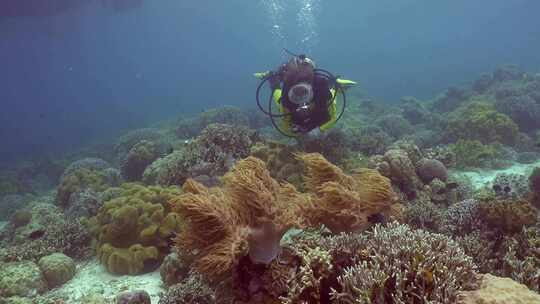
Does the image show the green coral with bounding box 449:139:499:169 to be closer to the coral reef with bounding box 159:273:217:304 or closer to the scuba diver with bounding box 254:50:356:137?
the scuba diver with bounding box 254:50:356:137

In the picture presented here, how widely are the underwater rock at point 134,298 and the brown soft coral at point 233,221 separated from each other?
1.71 meters

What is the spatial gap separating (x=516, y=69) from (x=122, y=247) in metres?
29.7

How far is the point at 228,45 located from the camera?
7702 inches

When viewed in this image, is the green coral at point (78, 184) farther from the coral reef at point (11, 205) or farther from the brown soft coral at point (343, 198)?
the brown soft coral at point (343, 198)

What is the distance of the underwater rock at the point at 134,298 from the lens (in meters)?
5.25

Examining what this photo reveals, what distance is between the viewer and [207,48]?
195625 millimetres

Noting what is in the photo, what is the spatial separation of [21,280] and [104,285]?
154cm

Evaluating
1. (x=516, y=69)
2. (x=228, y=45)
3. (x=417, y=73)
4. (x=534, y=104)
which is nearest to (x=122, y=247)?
(x=534, y=104)

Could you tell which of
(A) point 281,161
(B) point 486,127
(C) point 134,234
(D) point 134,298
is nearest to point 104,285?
(C) point 134,234

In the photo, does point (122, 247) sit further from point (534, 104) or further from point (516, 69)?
point (516, 69)

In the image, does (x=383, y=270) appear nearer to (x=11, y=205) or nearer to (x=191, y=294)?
(x=191, y=294)

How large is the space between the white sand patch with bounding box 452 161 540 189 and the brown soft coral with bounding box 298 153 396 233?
578 centimetres

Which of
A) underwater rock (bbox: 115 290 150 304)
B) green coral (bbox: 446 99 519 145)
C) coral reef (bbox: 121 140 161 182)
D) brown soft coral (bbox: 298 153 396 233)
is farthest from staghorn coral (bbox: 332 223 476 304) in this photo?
green coral (bbox: 446 99 519 145)

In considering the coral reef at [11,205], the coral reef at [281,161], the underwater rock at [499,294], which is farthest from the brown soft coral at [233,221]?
the coral reef at [11,205]
